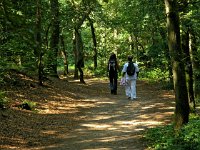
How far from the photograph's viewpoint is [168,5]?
8.38m

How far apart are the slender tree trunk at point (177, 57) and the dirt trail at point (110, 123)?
4.19 ft

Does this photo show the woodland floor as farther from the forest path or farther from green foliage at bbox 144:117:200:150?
green foliage at bbox 144:117:200:150

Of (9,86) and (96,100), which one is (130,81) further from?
(9,86)

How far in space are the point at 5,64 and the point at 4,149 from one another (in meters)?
4.20

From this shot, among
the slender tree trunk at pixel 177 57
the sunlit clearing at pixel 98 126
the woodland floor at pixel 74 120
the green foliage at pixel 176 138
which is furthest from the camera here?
the sunlit clearing at pixel 98 126

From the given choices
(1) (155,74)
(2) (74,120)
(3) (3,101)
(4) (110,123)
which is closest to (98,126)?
(4) (110,123)

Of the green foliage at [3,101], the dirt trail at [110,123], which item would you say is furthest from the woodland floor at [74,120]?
the green foliage at [3,101]

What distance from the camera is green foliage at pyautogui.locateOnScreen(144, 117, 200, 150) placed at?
24.2ft

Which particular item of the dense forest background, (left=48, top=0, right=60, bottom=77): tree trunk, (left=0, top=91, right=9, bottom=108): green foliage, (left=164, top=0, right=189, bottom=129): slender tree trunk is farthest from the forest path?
(left=48, top=0, right=60, bottom=77): tree trunk

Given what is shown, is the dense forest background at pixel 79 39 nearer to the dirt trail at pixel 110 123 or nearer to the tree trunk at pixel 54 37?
the tree trunk at pixel 54 37

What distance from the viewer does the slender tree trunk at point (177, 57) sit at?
27.6 ft

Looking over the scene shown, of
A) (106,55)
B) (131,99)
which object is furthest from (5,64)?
(106,55)

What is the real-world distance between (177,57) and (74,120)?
482 centimetres

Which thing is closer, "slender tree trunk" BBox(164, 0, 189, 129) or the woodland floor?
"slender tree trunk" BBox(164, 0, 189, 129)
